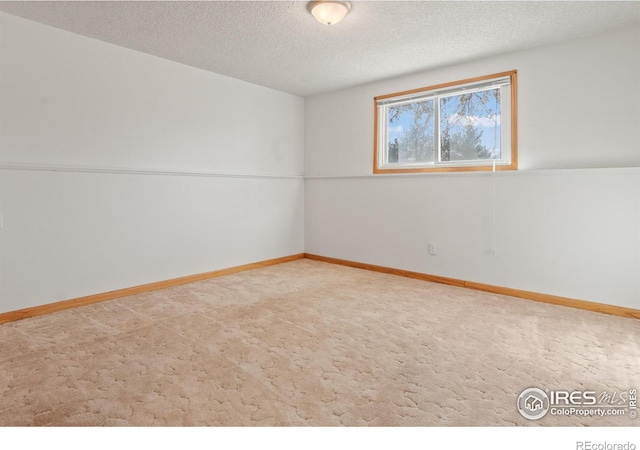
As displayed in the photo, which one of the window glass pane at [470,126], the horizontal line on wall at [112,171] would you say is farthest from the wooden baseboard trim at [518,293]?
the horizontal line on wall at [112,171]

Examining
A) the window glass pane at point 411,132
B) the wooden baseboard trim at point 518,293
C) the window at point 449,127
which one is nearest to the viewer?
the wooden baseboard trim at point 518,293

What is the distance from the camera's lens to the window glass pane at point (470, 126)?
3.52 meters

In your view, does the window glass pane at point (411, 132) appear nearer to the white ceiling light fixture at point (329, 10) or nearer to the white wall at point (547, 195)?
the white wall at point (547, 195)

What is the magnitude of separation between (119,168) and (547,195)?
12.5 ft

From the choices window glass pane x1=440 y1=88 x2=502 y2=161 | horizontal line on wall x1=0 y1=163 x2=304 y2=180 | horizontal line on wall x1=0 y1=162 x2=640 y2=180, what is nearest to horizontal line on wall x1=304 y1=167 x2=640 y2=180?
horizontal line on wall x1=0 y1=162 x2=640 y2=180

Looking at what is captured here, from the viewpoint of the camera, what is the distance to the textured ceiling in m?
2.52

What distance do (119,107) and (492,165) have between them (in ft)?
11.6

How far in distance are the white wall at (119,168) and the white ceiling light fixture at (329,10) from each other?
183 centimetres

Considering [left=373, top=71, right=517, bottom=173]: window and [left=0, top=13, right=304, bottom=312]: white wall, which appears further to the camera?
[left=373, top=71, right=517, bottom=173]: window

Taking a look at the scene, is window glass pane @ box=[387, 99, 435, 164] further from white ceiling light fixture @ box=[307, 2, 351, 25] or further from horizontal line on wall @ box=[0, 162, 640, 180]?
white ceiling light fixture @ box=[307, 2, 351, 25]

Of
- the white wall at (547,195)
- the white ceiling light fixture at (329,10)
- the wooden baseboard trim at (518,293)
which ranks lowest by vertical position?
the wooden baseboard trim at (518,293)

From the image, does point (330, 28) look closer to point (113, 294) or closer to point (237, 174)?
point (237, 174)

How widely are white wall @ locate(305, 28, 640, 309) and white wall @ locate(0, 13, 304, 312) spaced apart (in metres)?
1.60
